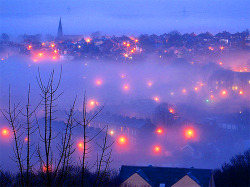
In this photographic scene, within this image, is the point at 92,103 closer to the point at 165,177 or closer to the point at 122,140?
the point at 122,140

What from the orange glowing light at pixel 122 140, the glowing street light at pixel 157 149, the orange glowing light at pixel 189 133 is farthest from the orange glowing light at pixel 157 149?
the orange glowing light at pixel 189 133

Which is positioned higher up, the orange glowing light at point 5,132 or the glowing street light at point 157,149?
the orange glowing light at point 5,132

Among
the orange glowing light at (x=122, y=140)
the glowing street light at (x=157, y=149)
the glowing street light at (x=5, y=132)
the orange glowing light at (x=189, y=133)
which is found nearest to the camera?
the glowing street light at (x=157, y=149)

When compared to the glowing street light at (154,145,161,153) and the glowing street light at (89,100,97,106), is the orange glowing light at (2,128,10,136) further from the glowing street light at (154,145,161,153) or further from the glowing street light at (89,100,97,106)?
the glowing street light at (154,145,161,153)

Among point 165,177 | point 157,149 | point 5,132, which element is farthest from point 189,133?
point 5,132

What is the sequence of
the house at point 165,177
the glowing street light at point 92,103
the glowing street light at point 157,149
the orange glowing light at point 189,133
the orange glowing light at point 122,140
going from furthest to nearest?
1. the glowing street light at point 92,103
2. the orange glowing light at point 189,133
3. the orange glowing light at point 122,140
4. the glowing street light at point 157,149
5. the house at point 165,177

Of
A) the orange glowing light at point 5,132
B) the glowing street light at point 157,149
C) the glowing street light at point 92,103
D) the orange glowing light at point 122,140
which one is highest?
the glowing street light at point 92,103

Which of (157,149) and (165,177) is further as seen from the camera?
(157,149)

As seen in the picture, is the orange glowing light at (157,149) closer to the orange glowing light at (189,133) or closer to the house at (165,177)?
the orange glowing light at (189,133)
